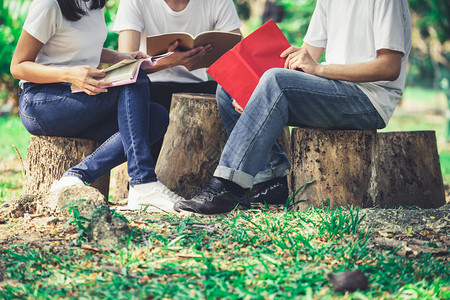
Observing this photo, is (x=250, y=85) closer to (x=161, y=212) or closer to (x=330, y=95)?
(x=330, y=95)

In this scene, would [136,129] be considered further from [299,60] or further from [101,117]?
[299,60]

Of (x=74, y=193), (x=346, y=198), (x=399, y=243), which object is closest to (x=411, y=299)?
(x=399, y=243)

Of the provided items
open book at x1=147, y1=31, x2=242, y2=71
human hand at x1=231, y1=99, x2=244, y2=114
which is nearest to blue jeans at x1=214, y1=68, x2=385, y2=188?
human hand at x1=231, y1=99, x2=244, y2=114

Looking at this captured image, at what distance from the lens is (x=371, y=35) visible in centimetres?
342

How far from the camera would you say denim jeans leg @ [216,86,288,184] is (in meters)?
3.71

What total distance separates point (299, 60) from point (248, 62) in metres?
0.33

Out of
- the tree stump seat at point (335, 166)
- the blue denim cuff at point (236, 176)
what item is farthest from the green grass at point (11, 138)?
the tree stump seat at point (335, 166)

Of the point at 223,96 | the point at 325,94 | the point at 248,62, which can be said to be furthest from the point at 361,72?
the point at 223,96

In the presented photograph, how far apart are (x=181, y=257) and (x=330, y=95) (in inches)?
55.3

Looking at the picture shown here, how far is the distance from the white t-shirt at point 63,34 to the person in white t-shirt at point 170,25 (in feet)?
Answer: 1.39

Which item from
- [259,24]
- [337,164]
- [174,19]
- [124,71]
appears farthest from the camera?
[259,24]

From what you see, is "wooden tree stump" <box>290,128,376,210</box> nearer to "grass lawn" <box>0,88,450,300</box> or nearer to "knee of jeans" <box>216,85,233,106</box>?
"grass lawn" <box>0,88,450,300</box>

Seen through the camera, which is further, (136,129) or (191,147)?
(191,147)

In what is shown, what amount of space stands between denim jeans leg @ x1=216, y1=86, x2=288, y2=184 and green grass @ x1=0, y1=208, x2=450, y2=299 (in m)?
0.96
